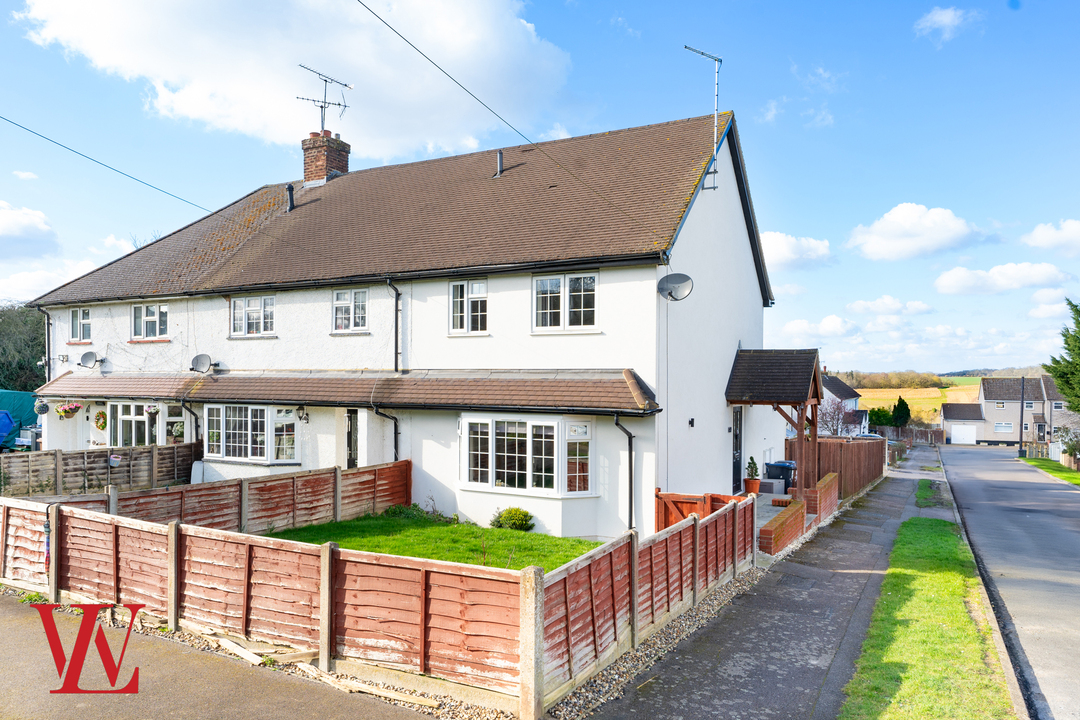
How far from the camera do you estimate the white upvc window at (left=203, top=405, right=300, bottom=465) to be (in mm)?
17719

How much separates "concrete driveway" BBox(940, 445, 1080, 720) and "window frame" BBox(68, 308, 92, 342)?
1039 inches

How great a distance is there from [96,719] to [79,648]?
2028mm

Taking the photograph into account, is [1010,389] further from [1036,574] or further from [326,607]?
[326,607]

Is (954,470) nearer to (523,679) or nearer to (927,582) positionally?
(927,582)

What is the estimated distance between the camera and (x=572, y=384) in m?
13.8

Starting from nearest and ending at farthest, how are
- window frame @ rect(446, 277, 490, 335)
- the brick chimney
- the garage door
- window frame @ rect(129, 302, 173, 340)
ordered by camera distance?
window frame @ rect(446, 277, 490, 335), window frame @ rect(129, 302, 173, 340), the brick chimney, the garage door

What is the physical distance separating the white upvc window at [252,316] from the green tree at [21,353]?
26625 mm

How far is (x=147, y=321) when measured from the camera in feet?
70.1

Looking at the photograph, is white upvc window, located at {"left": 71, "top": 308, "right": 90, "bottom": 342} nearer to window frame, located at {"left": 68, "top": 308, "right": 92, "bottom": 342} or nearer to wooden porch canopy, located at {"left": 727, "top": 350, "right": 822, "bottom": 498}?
window frame, located at {"left": 68, "top": 308, "right": 92, "bottom": 342}

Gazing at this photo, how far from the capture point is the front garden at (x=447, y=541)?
11.4 m

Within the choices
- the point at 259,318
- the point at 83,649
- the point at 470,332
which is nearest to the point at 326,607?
the point at 83,649

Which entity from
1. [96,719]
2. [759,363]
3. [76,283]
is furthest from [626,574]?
[76,283]

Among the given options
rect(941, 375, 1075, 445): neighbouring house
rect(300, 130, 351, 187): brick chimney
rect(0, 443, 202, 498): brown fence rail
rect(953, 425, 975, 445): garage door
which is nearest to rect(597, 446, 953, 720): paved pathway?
rect(0, 443, 202, 498): brown fence rail

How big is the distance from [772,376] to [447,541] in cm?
1001
